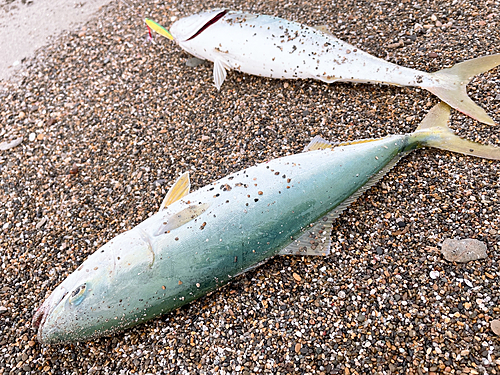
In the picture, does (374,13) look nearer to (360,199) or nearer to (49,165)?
(360,199)

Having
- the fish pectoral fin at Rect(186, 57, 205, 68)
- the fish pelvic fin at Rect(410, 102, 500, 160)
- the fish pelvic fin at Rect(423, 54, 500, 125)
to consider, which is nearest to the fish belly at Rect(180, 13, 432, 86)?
the fish pelvic fin at Rect(423, 54, 500, 125)

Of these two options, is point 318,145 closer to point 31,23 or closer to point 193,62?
point 193,62

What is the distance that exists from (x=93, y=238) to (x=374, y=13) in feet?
11.4

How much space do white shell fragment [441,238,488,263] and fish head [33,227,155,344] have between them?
73.8 inches

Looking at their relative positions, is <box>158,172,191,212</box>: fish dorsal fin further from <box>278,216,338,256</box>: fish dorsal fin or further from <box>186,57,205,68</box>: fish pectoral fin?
<box>186,57,205,68</box>: fish pectoral fin

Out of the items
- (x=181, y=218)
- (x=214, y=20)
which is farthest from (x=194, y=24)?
(x=181, y=218)

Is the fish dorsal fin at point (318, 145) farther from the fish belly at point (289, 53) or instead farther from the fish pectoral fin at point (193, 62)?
the fish pectoral fin at point (193, 62)

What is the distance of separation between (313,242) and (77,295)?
151 centimetres

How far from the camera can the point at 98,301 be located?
218cm

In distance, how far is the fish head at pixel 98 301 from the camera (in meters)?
2.18

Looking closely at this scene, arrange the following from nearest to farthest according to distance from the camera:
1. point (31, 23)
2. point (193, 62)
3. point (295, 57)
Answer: point (295, 57), point (193, 62), point (31, 23)

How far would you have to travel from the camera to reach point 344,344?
84.5 inches

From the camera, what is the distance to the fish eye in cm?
219

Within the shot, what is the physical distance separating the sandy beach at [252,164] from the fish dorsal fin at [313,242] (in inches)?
3.4
